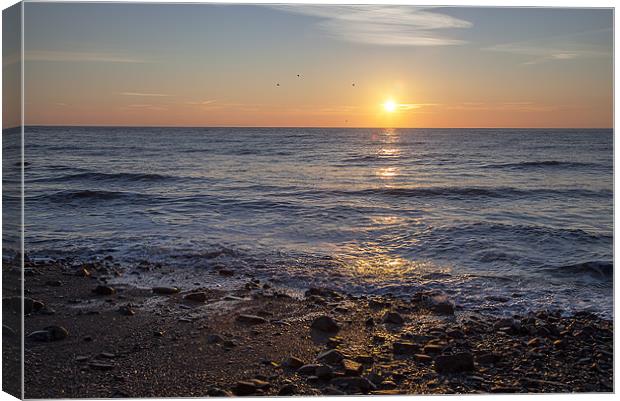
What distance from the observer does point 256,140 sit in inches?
658

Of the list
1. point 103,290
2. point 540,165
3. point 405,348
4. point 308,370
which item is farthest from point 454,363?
point 540,165

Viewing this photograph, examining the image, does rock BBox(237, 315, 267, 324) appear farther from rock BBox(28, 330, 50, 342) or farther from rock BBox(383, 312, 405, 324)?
rock BBox(28, 330, 50, 342)

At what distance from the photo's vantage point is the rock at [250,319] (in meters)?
4.27

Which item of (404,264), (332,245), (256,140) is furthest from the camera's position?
(256,140)

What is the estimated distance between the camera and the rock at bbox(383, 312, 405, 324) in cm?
434

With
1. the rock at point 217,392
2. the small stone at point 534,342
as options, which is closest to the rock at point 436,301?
the small stone at point 534,342

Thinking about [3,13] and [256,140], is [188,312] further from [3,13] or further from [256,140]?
[256,140]

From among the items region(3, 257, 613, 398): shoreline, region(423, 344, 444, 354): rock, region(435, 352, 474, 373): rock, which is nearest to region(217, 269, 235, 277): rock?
region(3, 257, 613, 398): shoreline

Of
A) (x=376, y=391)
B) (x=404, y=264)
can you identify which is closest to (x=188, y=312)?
(x=376, y=391)

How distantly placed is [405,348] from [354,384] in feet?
1.54

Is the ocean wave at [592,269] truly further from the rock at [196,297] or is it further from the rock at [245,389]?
the rock at [245,389]

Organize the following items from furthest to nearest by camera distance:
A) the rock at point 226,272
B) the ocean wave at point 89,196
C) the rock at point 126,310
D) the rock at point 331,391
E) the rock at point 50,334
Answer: the ocean wave at point 89,196, the rock at point 226,272, the rock at point 126,310, the rock at point 50,334, the rock at point 331,391

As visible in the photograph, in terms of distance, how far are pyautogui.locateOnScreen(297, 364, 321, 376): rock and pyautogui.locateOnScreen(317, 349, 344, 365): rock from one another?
0.10 m

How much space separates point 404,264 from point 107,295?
248 centimetres
